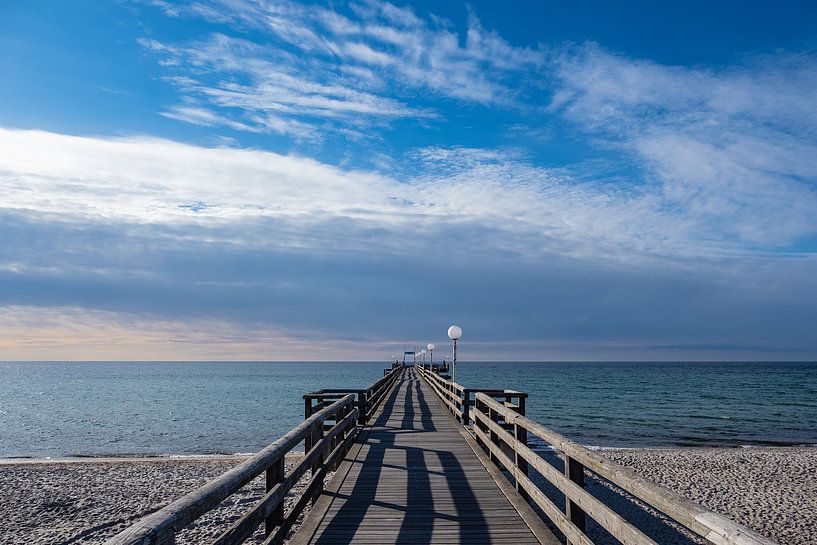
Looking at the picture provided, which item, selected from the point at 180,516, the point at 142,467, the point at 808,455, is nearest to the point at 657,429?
the point at 808,455

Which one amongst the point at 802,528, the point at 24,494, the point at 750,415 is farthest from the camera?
the point at 750,415

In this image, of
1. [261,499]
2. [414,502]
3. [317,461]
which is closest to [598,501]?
[261,499]

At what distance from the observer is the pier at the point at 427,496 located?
9.71 feet

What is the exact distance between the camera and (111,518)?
11320 mm

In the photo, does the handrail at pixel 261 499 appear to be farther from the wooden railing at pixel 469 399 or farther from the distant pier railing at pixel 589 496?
the wooden railing at pixel 469 399

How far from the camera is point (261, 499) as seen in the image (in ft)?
14.9

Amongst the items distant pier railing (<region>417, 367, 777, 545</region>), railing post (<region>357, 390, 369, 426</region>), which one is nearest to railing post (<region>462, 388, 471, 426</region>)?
railing post (<region>357, 390, 369, 426</region>)

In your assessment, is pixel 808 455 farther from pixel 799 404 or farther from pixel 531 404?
pixel 799 404

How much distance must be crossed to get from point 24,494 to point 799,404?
52.4 meters

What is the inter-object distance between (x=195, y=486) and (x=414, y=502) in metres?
10.2

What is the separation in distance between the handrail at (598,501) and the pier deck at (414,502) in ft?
1.48

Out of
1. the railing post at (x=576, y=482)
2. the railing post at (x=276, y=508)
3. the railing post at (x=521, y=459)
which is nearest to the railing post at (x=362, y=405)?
the railing post at (x=521, y=459)

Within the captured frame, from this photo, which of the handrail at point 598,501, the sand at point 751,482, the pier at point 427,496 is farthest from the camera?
the sand at point 751,482

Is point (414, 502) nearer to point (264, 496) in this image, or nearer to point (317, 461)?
point (317, 461)
